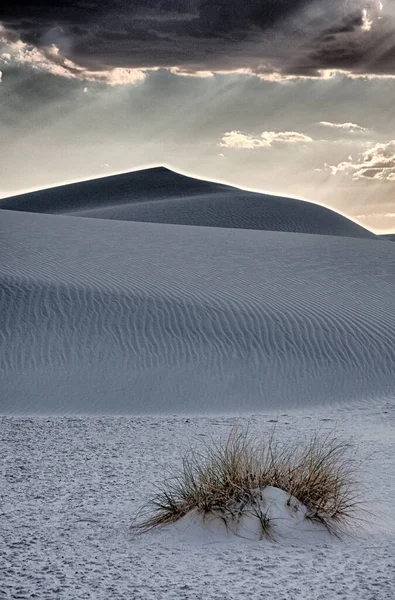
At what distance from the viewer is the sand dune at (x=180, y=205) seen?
167 feet

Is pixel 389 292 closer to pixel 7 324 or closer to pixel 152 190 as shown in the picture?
pixel 7 324

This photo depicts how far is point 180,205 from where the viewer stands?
54.6 meters

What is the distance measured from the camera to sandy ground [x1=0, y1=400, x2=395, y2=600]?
15.2ft

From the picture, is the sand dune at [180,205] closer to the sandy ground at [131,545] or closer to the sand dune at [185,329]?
the sand dune at [185,329]

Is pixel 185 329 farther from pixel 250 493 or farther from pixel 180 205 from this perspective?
pixel 180 205

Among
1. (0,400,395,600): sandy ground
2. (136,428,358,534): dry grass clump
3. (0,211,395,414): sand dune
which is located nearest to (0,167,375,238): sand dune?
(0,211,395,414): sand dune

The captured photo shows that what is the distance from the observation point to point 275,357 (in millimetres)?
14539

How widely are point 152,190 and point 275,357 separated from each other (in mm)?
58759

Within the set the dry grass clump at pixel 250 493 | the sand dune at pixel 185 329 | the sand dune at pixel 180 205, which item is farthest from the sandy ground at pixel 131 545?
the sand dune at pixel 180 205

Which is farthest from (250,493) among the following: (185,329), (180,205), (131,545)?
(180,205)

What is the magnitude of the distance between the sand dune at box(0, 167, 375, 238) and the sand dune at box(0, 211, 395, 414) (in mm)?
28194

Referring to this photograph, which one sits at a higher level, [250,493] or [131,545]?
[250,493]

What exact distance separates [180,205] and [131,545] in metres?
49.8

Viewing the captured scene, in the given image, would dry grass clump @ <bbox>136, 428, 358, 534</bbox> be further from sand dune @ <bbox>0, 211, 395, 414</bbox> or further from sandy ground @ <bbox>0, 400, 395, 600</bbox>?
sand dune @ <bbox>0, 211, 395, 414</bbox>
